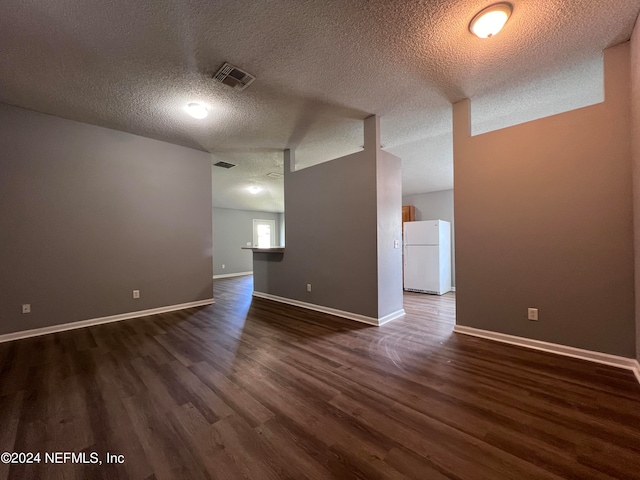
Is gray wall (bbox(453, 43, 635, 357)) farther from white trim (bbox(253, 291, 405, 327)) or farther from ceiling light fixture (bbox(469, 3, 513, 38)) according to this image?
ceiling light fixture (bbox(469, 3, 513, 38))

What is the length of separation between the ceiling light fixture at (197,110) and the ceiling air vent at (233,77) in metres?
0.61

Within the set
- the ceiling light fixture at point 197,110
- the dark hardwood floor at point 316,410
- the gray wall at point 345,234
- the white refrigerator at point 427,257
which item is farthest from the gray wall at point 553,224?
the ceiling light fixture at point 197,110

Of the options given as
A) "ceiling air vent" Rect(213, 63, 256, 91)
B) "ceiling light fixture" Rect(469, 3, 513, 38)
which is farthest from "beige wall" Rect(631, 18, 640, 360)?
"ceiling air vent" Rect(213, 63, 256, 91)

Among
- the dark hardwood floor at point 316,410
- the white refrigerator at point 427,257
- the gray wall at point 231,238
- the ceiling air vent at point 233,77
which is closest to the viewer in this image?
the dark hardwood floor at point 316,410

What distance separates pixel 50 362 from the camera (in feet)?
7.81

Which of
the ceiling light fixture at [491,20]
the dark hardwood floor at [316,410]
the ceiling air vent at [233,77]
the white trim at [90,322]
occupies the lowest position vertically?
the dark hardwood floor at [316,410]

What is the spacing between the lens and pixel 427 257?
216 inches

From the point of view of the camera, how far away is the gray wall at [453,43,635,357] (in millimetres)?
2201

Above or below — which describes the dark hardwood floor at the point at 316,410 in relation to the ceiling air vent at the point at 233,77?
below

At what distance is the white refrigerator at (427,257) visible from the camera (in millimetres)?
5363

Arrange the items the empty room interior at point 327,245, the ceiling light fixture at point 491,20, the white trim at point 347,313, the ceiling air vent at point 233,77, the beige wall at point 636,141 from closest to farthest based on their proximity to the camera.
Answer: the empty room interior at point 327,245, the ceiling light fixture at point 491,20, the beige wall at point 636,141, the ceiling air vent at point 233,77, the white trim at point 347,313

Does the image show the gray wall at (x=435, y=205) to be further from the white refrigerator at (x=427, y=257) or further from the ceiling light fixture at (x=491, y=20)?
the ceiling light fixture at (x=491, y=20)

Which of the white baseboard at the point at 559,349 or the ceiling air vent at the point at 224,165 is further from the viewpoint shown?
the ceiling air vent at the point at 224,165

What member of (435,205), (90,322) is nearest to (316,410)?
(90,322)
